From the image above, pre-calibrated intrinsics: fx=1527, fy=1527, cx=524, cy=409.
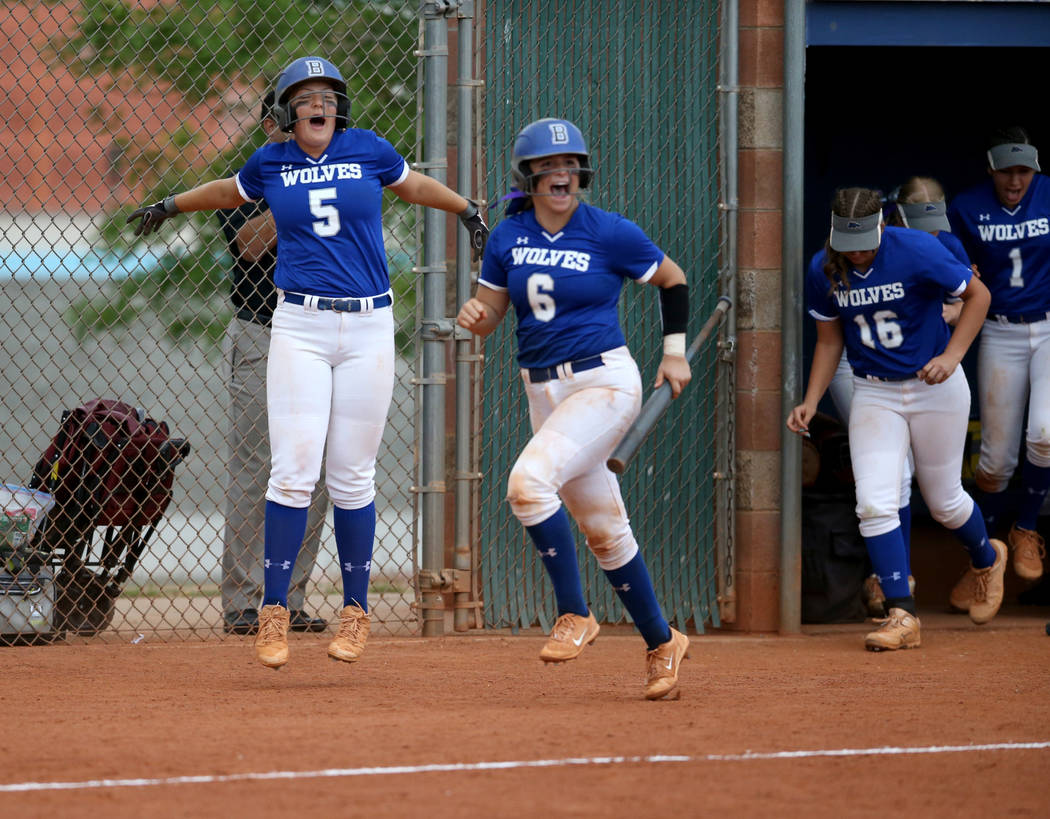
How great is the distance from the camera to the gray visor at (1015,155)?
7180 mm

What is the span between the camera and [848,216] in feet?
21.1

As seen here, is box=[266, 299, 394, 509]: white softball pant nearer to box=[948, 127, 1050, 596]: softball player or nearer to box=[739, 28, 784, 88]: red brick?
box=[739, 28, 784, 88]: red brick

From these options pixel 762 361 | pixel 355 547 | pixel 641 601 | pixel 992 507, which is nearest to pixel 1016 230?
pixel 762 361

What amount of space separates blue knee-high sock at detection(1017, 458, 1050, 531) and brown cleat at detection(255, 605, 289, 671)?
3854 mm

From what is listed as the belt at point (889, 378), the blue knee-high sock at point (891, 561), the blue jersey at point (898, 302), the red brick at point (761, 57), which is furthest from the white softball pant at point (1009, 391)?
the red brick at point (761, 57)

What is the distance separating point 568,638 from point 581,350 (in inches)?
37.8

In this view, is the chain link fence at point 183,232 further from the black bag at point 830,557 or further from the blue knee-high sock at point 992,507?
the blue knee-high sock at point 992,507

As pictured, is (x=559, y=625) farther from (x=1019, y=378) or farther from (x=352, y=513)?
(x=1019, y=378)

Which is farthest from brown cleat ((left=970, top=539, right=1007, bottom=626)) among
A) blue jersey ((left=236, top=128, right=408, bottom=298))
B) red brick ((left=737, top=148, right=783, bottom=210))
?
blue jersey ((left=236, top=128, right=408, bottom=298))

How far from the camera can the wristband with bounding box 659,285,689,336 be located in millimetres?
5199

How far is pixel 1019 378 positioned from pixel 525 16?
292 centimetres

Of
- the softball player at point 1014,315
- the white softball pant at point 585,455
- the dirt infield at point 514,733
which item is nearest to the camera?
the dirt infield at point 514,733

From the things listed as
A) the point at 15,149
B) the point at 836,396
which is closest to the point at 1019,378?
the point at 836,396

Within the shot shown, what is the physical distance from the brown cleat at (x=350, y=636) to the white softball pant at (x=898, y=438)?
2315 millimetres
